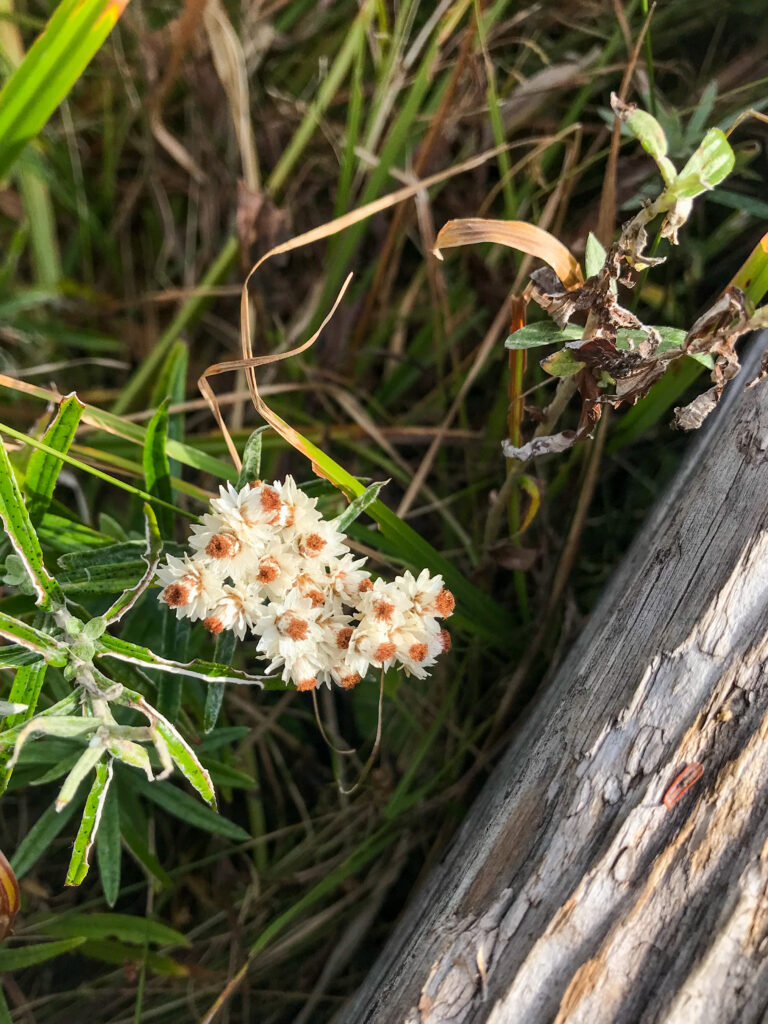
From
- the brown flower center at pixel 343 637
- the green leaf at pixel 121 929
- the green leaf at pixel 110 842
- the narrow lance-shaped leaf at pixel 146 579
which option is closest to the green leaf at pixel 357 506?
the brown flower center at pixel 343 637

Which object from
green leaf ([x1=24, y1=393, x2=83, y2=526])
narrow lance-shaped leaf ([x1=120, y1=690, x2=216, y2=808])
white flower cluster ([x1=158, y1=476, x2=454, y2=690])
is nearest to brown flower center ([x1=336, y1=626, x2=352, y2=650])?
white flower cluster ([x1=158, y1=476, x2=454, y2=690])

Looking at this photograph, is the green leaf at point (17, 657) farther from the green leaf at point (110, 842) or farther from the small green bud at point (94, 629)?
the green leaf at point (110, 842)

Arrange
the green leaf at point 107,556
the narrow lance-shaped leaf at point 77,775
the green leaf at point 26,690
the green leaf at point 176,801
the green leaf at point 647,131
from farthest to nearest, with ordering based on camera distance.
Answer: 1. the green leaf at point 176,801
2. the green leaf at point 107,556
3. the green leaf at point 26,690
4. the green leaf at point 647,131
5. the narrow lance-shaped leaf at point 77,775

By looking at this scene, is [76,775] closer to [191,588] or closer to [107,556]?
[191,588]

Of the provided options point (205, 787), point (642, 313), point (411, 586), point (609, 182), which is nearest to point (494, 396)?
point (642, 313)

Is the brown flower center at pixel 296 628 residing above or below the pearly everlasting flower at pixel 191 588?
above

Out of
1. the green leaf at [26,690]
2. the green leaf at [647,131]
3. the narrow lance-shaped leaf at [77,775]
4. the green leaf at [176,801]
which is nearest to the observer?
→ the narrow lance-shaped leaf at [77,775]
